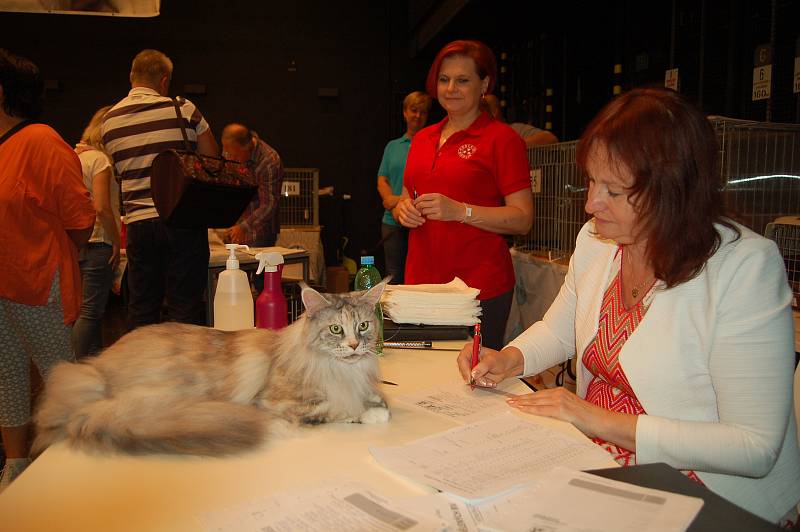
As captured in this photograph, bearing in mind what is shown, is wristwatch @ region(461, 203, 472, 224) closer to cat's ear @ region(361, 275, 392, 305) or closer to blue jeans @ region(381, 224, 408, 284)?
cat's ear @ region(361, 275, 392, 305)

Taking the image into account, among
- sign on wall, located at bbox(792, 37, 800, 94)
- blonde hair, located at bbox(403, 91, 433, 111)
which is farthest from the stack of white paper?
blonde hair, located at bbox(403, 91, 433, 111)

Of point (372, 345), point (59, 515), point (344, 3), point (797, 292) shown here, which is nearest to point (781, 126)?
point (797, 292)

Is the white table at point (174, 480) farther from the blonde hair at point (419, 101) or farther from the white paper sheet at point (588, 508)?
the blonde hair at point (419, 101)

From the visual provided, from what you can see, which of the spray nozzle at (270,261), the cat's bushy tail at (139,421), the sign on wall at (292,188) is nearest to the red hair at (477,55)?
the spray nozzle at (270,261)

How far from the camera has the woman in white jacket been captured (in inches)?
45.6

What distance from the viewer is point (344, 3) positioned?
7.95m

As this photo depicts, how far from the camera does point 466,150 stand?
8.07 ft

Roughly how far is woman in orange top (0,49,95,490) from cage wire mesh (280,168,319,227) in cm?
484

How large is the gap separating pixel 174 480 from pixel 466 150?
1.76 metres

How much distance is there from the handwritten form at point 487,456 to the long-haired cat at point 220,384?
0.19 metres

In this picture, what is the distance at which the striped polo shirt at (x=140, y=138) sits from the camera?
2928mm

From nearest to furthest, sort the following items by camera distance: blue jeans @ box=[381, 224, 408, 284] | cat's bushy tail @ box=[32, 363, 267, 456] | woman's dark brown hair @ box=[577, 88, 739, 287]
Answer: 1. cat's bushy tail @ box=[32, 363, 267, 456]
2. woman's dark brown hair @ box=[577, 88, 739, 287]
3. blue jeans @ box=[381, 224, 408, 284]

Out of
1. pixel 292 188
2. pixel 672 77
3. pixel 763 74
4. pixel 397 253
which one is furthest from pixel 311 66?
pixel 763 74

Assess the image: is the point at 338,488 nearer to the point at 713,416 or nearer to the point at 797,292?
the point at 713,416
